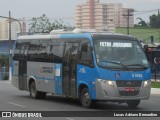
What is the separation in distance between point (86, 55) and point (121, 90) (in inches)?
74.9

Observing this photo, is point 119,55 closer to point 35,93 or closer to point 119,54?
point 119,54

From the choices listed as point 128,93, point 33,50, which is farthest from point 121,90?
point 33,50

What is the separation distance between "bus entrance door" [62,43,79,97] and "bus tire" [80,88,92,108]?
535 mm

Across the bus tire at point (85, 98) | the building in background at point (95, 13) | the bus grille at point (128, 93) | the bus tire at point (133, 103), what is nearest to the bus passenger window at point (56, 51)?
the bus tire at point (85, 98)

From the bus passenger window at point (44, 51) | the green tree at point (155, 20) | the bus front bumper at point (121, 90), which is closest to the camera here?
the bus front bumper at point (121, 90)

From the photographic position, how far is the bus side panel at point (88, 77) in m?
18.4

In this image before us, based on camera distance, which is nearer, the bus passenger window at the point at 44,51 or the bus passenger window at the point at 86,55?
the bus passenger window at the point at 86,55

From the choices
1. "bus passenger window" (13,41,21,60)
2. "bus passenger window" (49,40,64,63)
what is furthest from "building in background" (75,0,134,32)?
"bus passenger window" (49,40,64,63)

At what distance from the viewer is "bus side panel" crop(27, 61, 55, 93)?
21.9m

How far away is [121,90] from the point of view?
1825 centimetres

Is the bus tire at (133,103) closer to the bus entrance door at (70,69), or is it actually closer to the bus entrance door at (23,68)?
the bus entrance door at (70,69)

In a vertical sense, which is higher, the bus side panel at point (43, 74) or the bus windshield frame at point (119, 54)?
the bus windshield frame at point (119, 54)

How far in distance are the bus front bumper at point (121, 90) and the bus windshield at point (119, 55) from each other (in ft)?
2.03

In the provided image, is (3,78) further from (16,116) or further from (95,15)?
(95,15)
